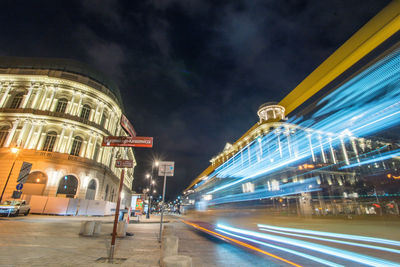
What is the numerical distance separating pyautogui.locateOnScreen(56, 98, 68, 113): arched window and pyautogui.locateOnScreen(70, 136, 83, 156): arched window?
5.64 metres

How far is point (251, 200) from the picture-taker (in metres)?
18.0

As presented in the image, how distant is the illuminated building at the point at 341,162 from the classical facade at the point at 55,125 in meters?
22.3

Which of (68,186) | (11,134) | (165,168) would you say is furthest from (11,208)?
(165,168)

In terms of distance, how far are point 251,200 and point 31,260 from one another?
1660cm

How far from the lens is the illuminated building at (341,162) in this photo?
12453 mm

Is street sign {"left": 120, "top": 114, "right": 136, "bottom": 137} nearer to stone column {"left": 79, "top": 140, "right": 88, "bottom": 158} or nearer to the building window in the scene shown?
stone column {"left": 79, "top": 140, "right": 88, "bottom": 158}

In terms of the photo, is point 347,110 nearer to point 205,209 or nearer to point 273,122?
point 205,209

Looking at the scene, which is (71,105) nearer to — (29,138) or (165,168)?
(29,138)

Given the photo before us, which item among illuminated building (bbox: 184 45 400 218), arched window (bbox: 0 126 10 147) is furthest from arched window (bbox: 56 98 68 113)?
illuminated building (bbox: 184 45 400 218)

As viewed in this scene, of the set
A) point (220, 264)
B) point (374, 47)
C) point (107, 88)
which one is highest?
point (107, 88)

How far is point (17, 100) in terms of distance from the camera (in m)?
32.3

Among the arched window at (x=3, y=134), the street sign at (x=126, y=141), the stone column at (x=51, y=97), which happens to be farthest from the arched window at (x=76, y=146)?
the street sign at (x=126, y=141)

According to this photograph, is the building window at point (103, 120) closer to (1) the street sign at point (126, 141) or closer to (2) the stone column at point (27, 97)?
(2) the stone column at point (27, 97)

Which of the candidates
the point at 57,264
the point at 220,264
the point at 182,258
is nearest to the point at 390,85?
the point at 220,264
